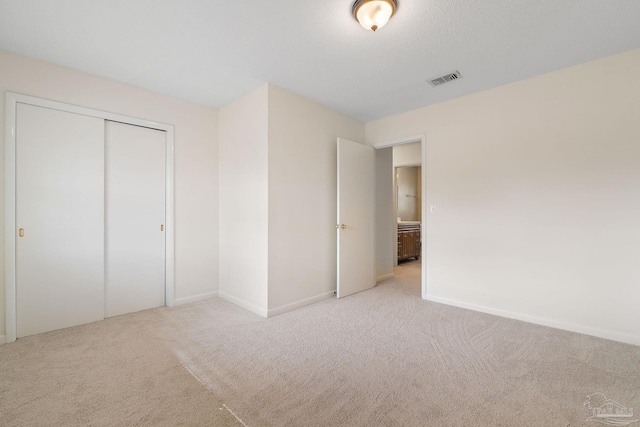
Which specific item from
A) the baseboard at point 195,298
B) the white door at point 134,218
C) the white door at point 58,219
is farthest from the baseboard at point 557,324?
the white door at point 58,219

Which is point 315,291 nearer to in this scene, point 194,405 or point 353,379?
point 353,379

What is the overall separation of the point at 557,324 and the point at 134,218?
15.3ft

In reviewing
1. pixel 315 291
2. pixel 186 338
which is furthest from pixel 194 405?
pixel 315 291

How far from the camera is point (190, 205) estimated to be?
354cm

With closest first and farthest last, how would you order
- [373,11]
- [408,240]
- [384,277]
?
[373,11], [384,277], [408,240]

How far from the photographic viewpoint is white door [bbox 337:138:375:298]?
12.0ft

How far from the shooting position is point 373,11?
184 centimetres

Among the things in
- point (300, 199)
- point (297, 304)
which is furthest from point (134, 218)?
point (297, 304)

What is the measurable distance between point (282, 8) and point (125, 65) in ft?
5.88

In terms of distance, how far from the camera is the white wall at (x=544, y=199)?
7.94 ft

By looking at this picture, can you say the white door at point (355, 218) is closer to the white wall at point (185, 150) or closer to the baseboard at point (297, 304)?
the baseboard at point (297, 304)

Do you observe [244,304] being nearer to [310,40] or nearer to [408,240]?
[310,40]

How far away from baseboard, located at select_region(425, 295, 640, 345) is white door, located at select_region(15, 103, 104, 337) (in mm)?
4091

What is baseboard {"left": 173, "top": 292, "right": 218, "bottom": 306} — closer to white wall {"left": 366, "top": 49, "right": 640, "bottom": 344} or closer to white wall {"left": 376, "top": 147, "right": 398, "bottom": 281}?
white wall {"left": 376, "top": 147, "right": 398, "bottom": 281}
